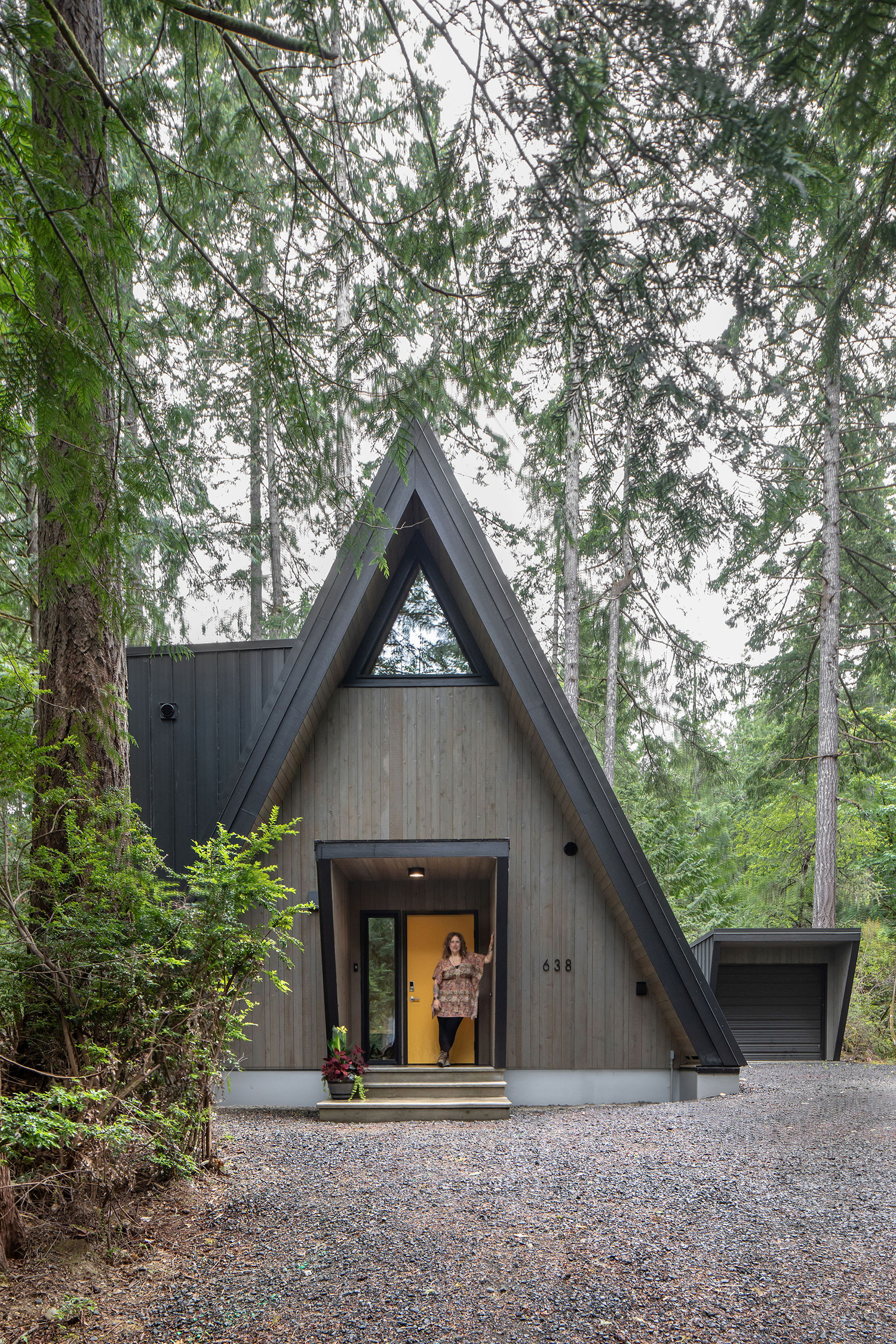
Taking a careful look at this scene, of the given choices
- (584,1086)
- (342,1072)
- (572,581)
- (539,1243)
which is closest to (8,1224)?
(539,1243)

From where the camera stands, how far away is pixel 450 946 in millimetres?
8016

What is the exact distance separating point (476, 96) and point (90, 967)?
4.21 meters

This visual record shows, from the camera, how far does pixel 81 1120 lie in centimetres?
329

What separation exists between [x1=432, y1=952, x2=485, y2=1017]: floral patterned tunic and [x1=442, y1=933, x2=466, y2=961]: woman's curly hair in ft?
0.44

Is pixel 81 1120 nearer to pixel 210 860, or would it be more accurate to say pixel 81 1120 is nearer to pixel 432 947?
pixel 210 860

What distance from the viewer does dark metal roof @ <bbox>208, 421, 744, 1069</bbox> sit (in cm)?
696

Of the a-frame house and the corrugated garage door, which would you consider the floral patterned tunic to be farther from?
the corrugated garage door

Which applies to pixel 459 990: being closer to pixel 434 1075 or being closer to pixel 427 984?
pixel 427 984

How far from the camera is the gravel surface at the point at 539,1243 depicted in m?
2.72

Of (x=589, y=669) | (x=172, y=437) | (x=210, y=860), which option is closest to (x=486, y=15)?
(x=210, y=860)

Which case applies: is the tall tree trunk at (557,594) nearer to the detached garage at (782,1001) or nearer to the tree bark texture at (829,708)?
the tree bark texture at (829,708)

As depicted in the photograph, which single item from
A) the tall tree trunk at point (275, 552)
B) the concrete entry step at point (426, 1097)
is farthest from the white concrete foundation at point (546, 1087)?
the tall tree trunk at point (275, 552)

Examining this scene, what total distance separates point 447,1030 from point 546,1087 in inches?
42.8

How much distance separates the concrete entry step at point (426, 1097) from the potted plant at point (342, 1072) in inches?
4.2
